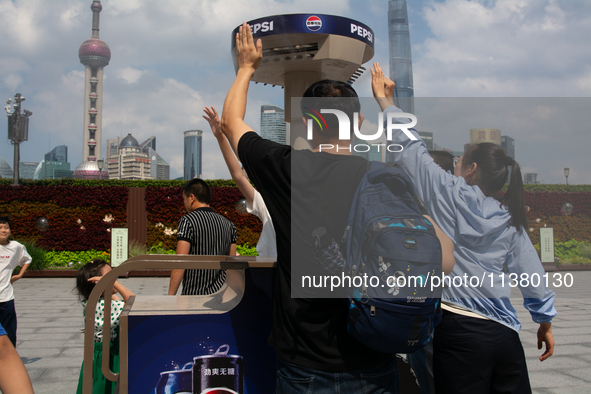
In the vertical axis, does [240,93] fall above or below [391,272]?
above

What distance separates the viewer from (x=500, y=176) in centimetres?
198

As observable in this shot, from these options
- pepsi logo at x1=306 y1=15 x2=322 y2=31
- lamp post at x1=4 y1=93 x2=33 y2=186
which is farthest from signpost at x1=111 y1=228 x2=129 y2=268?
pepsi logo at x1=306 y1=15 x2=322 y2=31

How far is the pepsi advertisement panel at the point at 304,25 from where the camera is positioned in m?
3.89

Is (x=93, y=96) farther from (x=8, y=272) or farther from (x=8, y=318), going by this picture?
(x=8, y=318)

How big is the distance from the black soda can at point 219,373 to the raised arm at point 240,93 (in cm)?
99

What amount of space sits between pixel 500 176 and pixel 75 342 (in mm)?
5824

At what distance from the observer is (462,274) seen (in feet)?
6.22

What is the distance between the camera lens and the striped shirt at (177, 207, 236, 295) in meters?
3.28

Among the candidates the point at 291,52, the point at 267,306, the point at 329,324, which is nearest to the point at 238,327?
the point at 267,306

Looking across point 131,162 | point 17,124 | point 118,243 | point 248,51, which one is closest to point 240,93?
point 248,51

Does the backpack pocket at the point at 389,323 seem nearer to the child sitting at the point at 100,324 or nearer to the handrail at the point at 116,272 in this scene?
the handrail at the point at 116,272

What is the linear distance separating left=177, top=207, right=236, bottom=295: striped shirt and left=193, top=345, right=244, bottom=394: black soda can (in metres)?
1.34

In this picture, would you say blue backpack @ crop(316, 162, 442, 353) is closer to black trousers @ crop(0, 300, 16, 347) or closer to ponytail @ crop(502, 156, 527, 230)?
ponytail @ crop(502, 156, 527, 230)

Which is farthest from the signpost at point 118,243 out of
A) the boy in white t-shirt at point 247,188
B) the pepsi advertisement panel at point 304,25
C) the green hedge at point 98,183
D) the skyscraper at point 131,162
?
the skyscraper at point 131,162
